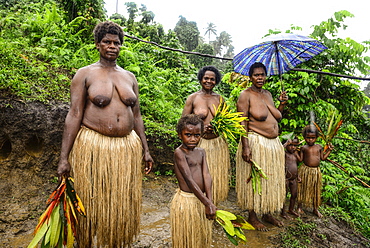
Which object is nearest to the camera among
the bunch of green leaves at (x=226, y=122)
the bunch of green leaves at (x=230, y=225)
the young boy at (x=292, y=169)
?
the bunch of green leaves at (x=230, y=225)

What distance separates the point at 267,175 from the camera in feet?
9.70

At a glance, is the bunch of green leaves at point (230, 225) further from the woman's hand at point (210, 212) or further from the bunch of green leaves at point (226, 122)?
the bunch of green leaves at point (226, 122)

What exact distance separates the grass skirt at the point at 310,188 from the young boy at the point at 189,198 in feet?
7.16

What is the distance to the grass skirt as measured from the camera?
3.57 m

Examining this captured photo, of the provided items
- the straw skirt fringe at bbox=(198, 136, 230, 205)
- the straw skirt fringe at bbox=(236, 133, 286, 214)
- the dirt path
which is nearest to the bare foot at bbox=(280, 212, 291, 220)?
the dirt path

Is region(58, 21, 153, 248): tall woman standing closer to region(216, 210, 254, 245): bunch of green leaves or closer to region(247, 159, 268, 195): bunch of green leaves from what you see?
region(216, 210, 254, 245): bunch of green leaves

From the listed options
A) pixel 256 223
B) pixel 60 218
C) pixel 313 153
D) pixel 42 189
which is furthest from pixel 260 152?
pixel 42 189

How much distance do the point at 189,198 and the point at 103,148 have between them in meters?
0.78

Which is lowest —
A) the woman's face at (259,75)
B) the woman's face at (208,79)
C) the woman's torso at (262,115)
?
the woman's torso at (262,115)

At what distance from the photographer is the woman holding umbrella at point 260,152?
115 inches

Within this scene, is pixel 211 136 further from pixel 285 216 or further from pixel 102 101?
pixel 285 216

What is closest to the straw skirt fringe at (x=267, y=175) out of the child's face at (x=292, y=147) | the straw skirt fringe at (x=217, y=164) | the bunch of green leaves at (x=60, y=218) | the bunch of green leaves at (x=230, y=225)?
the straw skirt fringe at (x=217, y=164)

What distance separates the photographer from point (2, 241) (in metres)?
2.23

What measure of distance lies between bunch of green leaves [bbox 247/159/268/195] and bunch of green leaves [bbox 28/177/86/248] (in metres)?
1.80
